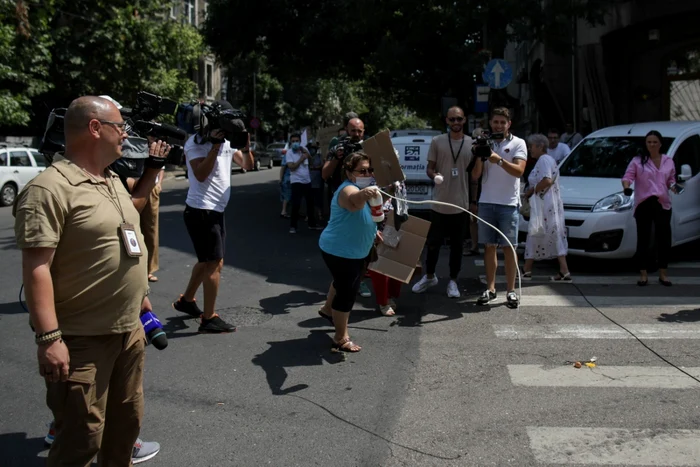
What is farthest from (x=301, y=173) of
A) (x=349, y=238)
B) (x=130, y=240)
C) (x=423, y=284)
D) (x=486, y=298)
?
(x=130, y=240)

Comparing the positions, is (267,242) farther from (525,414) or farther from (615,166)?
(525,414)

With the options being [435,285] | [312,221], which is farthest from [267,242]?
[435,285]

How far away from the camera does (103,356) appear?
321 cm

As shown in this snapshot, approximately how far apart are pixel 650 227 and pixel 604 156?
89.2 inches

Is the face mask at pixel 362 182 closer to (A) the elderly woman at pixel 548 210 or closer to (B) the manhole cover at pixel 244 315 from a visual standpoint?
(B) the manhole cover at pixel 244 315

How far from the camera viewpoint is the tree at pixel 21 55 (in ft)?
68.8

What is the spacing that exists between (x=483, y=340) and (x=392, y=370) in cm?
117

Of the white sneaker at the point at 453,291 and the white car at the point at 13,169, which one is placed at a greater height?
the white car at the point at 13,169

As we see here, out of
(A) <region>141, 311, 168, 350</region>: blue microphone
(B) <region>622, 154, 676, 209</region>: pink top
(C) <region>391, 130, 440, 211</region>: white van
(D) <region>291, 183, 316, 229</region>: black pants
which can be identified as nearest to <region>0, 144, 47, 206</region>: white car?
(D) <region>291, 183, 316, 229</region>: black pants

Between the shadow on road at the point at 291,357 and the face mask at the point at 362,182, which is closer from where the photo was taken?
the shadow on road at the point at 291,357

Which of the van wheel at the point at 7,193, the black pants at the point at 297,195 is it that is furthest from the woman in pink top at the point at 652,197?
the van wheel at the point at 7,193

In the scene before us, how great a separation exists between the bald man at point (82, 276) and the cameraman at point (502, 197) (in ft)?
16.1

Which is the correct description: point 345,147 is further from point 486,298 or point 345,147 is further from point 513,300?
point 513,300

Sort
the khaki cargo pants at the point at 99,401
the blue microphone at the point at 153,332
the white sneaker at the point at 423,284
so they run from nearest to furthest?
the khaki cargo pants at the point at 99,401
the blue microphone at the point at 153,332
the white sneaker at the point at 423,284
